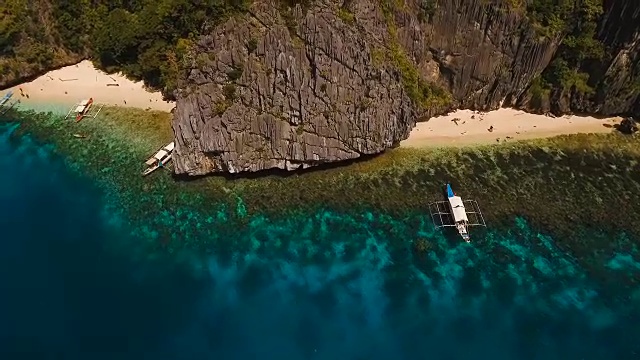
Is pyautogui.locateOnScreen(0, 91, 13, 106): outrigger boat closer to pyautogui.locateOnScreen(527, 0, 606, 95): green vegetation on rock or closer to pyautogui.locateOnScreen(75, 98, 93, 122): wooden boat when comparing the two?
pyautogui.locateOnScreen(75, 98, 93, 122): wooden boat

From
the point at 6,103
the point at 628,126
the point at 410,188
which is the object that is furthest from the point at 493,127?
the point at 6,103

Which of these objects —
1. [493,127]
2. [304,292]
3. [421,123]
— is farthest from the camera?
[421,123]

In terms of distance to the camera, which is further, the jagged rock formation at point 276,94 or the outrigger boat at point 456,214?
the jagged rock formation at point 276,94

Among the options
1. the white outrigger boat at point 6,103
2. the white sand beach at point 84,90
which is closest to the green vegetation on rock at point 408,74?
the white sand beach at point 84,90

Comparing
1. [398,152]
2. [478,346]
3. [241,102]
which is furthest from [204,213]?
[478,346]

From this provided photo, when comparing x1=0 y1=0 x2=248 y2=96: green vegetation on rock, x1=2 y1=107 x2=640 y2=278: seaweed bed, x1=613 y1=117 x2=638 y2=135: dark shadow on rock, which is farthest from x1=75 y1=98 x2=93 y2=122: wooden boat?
x1=613 y1=117 x2=638 y2=135: dark shadow on rock

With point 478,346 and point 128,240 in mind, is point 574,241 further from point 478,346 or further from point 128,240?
point 128,240

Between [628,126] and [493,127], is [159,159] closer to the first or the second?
[493,127]

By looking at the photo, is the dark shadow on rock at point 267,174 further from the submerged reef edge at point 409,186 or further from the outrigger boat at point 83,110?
the outrigger boat at point 83,110
